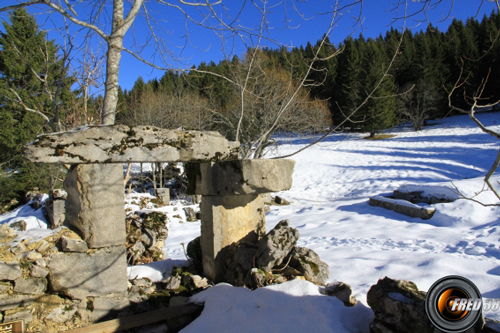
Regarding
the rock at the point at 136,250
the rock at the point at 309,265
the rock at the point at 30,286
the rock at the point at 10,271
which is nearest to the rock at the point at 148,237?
the rock at the point at 136,250

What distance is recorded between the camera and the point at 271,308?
2656mm

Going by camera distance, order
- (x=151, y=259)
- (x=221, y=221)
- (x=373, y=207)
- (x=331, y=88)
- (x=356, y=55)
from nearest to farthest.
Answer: (x=221, y=221) < (x=151, y=259) < (x=373, y=207) < (x=356, y=55) < (x=331, y=88)

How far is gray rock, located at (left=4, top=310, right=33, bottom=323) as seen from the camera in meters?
2.53

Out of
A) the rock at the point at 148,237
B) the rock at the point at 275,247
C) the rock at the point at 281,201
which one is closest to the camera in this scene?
the rock at the point at 275,247

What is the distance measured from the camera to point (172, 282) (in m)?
3.57

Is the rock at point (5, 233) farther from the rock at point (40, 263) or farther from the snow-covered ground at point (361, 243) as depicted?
the snow-covered ground at point (361, 243)

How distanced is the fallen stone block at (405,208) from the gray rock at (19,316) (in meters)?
8.27

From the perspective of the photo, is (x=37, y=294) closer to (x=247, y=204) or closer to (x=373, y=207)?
(x=247, y=204)

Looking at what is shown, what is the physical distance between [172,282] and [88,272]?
97 centimetres

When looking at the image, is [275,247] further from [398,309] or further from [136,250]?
[136,250]

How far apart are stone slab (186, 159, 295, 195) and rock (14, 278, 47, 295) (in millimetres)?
1769

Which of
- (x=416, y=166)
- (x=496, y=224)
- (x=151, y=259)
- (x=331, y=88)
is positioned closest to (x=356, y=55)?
(x=331, y=88)

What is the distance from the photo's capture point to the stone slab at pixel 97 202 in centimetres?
294

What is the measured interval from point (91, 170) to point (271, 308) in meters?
2.13
